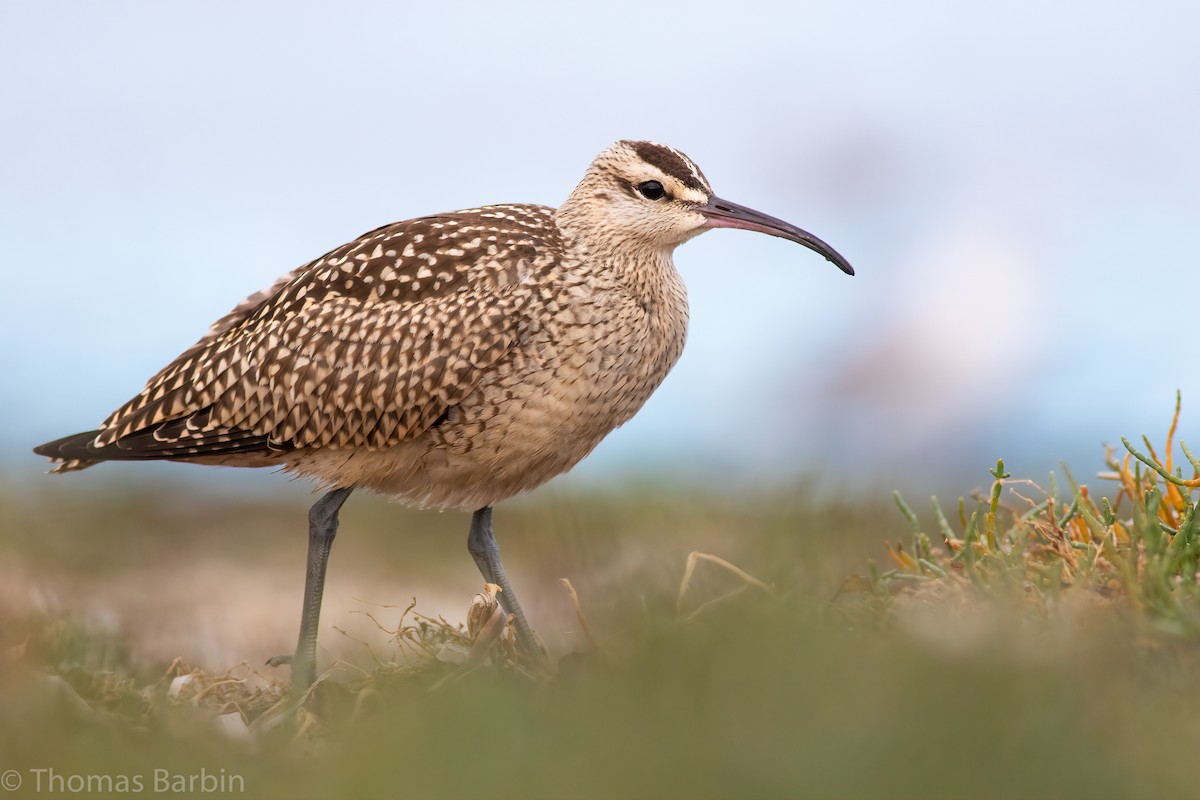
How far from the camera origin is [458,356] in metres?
6.93

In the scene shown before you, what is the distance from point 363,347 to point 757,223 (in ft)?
7.62

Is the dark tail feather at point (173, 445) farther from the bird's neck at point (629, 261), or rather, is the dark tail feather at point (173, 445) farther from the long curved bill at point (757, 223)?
the long curved bill at point (757, 223)

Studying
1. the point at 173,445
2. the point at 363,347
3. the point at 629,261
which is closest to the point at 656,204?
the point at 629,261

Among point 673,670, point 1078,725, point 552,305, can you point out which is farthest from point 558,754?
point 552,305

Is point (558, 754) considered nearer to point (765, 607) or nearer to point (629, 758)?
point (629, 758)

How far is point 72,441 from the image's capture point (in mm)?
8359

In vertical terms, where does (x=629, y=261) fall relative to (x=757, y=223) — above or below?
below

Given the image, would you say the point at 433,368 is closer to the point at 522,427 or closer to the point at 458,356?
the point at 458,356

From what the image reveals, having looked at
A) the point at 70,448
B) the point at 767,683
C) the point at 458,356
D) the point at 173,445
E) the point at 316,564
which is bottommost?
the point at 316,564

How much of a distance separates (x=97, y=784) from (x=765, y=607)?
87.2 inches

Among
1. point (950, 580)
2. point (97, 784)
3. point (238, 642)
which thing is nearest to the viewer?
point (97, 784)

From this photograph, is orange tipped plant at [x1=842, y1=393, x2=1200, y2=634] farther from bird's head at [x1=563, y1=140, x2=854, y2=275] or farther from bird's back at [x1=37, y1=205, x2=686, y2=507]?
bird's head at [x1=563, y1=140, x2=854, y2=275]

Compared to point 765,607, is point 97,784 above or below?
below

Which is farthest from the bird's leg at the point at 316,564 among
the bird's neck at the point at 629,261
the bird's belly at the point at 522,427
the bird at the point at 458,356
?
the bird's neck at the point at 629,261
